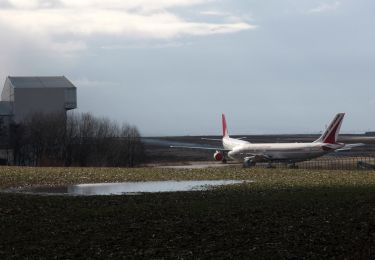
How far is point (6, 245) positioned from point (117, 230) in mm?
2564

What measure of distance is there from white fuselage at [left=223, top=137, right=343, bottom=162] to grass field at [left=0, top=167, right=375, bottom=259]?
4168 cm

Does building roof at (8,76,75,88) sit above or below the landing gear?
above

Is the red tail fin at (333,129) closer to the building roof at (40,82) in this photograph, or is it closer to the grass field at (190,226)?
the building roof at (40,82)

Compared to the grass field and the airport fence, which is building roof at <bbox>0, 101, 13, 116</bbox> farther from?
the grass field

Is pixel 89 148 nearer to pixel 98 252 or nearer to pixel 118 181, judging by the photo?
pixel 118 181

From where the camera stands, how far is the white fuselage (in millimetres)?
62812

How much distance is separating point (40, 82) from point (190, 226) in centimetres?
7538

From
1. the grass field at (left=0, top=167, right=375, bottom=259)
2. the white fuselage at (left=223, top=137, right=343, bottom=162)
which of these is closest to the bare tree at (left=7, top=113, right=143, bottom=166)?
the white fuselage at (left=223, top=137, right=343, bottom=162)

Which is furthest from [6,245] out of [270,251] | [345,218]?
[345,218]

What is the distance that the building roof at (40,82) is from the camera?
84875mm

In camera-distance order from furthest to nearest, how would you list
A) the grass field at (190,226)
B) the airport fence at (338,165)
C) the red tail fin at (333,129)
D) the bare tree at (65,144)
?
the bare tree at (65,144)
the red tail fin at (333,129)
the airport fence at (338,165)
the grass field at (190,226)

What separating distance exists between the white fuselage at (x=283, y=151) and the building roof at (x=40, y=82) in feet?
96.2

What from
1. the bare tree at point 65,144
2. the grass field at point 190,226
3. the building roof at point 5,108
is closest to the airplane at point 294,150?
the bare tree at point 65,144

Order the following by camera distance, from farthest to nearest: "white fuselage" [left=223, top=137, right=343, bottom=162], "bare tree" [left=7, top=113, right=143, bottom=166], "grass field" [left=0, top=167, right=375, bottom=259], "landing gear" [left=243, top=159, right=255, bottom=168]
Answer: "bare tree" [left=7, top=113, right=143, bottom=166]
"landing gear" [left=243, top=159, right=255, bottom=168]
"white fuselage" [left=223, top=137, right=343, bottom=162]
"grass field" [left=0, top=167, right=375, bottom=259]
